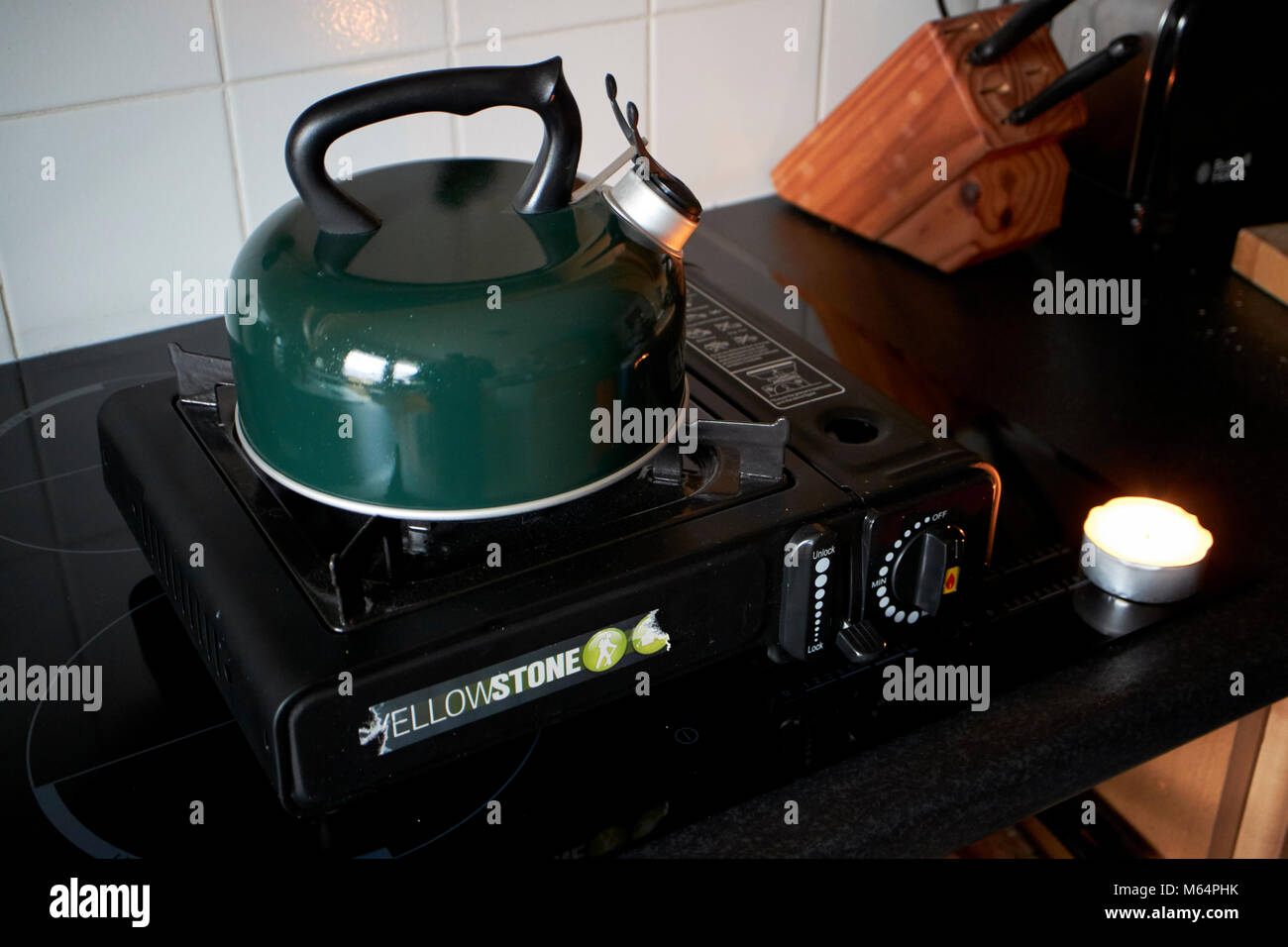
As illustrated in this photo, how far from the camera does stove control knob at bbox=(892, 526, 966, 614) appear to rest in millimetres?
771

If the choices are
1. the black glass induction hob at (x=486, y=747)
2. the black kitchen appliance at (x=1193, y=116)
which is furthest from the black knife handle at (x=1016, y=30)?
the black glass induction hob at (x=486, y=747)

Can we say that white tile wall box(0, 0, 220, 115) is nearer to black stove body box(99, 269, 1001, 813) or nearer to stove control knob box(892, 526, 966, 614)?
black stove body box(99, 269, 1001, 813)

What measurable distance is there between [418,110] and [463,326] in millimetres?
136

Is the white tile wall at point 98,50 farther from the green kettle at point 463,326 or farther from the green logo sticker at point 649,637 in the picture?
the green logo sticker at point 649,637

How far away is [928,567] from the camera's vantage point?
2.55 feet

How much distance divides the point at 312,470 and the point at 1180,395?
2.55 ft

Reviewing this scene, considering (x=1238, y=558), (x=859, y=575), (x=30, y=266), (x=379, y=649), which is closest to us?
(x=379, y=649)

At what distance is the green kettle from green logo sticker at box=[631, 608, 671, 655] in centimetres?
8

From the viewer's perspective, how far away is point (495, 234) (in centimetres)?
70

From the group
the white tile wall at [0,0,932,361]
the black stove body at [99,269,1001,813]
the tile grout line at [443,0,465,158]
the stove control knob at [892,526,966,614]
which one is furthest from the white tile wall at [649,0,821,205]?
the stove control knob at [892,526,966,614]

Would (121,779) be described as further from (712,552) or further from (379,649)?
(712,552)

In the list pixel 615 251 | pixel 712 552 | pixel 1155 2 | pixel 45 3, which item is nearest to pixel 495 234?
pixel 615 251

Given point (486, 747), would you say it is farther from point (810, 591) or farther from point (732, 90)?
point (732, 90)

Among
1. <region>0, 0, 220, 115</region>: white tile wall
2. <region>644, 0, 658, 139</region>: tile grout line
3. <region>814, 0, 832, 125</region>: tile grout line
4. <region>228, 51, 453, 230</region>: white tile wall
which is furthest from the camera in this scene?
<region>814, 0, 832, 125</region>: tile grout line
